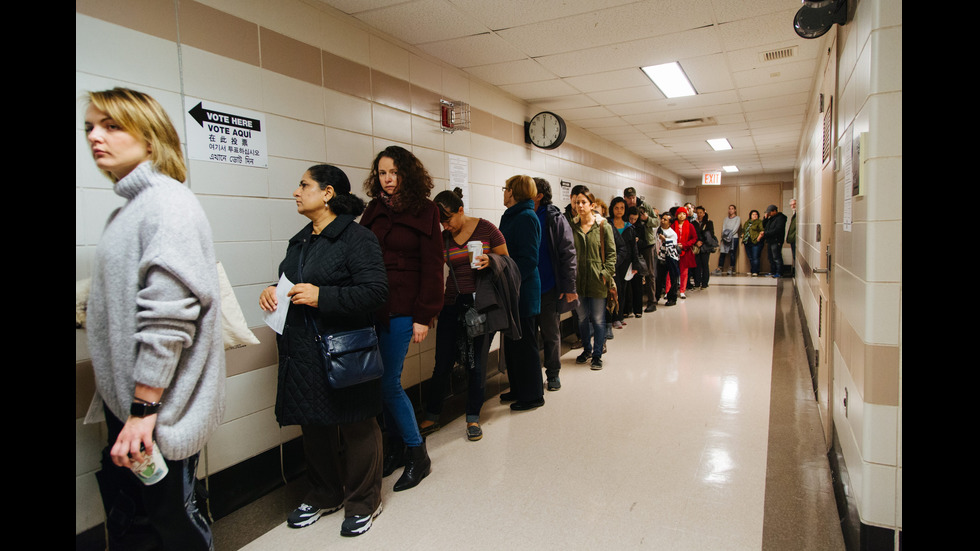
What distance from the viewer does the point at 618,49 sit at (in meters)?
3.87

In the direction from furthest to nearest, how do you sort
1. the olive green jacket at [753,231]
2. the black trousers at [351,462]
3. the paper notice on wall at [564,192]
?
the olive green jacket at [753,231]
the paper notice on wall at [564,192]
the black trousers at [351,462]

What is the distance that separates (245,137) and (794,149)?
9.97 m

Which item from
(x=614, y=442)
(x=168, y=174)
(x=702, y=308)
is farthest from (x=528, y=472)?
(x=702, y=308)

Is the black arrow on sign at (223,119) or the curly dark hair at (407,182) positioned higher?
the black arrow on sign at (223,119)

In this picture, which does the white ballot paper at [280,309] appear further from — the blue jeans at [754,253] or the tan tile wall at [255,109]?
the blue jeans at [754,253]

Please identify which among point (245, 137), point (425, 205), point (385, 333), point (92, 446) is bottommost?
point (92, 446)

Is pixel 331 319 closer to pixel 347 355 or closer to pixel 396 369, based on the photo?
pixel 347 355

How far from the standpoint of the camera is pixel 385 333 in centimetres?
255

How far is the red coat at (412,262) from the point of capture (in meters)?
2.56

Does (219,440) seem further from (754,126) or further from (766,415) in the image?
(754,126)

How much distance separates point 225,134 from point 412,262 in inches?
40.8

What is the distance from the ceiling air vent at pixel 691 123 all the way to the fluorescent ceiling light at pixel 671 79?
147 centimetres

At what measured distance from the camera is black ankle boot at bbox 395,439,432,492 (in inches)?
103

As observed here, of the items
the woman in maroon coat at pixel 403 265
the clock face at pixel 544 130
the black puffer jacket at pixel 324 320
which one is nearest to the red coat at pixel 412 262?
the woman in maroon coat at pixel 403 265
